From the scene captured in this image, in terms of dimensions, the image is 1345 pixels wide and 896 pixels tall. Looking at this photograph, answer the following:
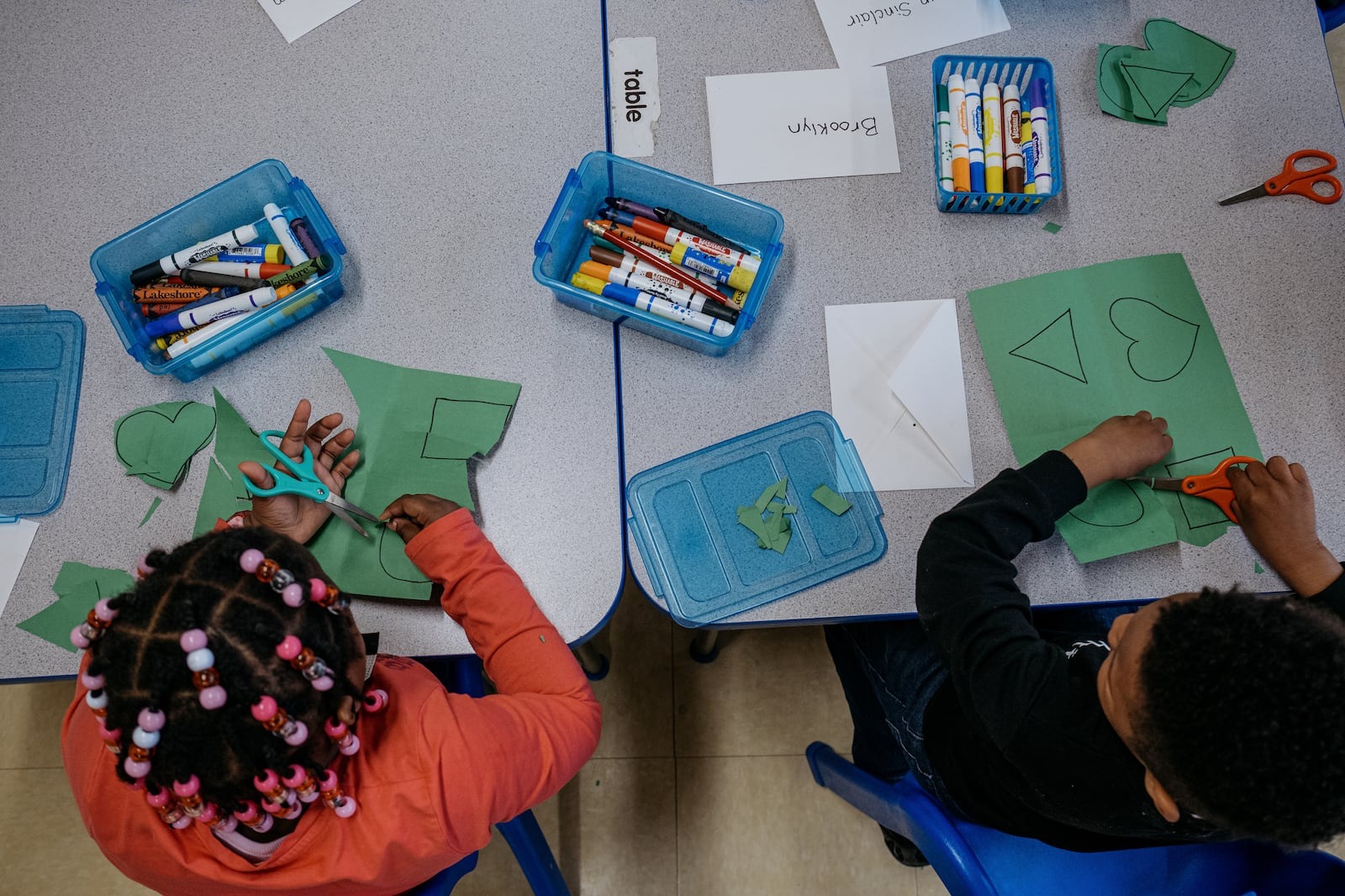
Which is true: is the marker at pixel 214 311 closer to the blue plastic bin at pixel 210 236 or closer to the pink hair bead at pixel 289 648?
the blue plastic bin at pixel 210 236

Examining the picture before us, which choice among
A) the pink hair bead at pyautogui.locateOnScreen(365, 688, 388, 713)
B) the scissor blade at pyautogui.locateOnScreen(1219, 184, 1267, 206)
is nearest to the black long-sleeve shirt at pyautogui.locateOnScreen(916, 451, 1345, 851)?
the scissor blade at pyautogui.locateOnScreen(1219, 184, 1267, 206)

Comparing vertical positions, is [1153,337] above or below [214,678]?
below

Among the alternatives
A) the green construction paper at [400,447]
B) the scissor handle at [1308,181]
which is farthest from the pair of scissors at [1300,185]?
the green construction paper at [400,447]

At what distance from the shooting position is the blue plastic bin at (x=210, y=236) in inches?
35.5

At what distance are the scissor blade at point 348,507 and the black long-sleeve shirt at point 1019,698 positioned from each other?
552 mm

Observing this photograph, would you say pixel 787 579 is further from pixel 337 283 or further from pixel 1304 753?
pixel 337 283

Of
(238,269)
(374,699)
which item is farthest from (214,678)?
(238,269)

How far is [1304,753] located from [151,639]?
0.81 meters

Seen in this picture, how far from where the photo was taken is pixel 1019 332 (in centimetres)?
95

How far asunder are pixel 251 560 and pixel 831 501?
0.54 m

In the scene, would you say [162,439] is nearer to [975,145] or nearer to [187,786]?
[187,786]

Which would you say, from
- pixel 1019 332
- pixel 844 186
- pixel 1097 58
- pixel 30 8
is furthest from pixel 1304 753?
pixel 30 8

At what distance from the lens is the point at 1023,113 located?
3.26ft

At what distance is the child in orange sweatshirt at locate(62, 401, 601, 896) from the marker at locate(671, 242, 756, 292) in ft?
1.16
